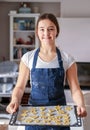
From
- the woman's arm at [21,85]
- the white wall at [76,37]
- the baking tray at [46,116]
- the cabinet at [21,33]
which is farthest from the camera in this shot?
the cabinet at [21,33]

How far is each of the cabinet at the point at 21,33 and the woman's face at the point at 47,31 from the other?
10.1 ft

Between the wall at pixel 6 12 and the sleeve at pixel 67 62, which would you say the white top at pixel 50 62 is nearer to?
the sleeve at pixel 67 62

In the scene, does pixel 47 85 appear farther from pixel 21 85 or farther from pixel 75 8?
pixel 75 8

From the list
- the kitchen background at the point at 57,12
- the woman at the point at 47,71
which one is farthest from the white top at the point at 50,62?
the kitchen background at the point at 57,12

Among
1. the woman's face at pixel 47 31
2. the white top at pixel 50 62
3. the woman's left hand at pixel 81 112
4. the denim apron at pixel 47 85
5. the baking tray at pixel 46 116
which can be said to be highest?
the woman's face at pixel 47 31

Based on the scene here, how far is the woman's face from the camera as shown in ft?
4.31

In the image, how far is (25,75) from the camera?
4.40ft

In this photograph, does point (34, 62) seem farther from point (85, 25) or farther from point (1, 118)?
point (85, 25)

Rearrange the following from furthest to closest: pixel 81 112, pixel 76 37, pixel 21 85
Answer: pixel 76 37, pixel 21 85, pixel 81 112

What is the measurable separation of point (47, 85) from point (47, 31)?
255mm

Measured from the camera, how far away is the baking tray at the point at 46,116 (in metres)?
1.17

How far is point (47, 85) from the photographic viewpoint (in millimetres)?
1338

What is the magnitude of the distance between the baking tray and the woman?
0.06 m

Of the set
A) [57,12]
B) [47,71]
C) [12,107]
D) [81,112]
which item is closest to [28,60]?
[47,71]
